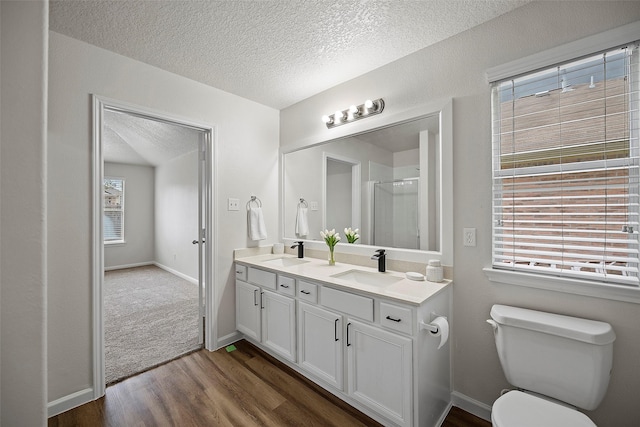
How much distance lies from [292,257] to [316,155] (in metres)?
1.05

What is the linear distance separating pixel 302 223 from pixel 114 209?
504 cm

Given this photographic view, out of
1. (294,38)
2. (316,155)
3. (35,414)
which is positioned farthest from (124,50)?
(35,414)

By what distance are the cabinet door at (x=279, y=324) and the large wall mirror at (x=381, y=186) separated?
28.9 inches

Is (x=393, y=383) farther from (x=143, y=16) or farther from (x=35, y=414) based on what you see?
(x=143, y=16)

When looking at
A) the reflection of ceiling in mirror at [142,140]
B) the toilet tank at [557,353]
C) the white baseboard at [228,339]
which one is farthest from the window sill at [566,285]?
the reflection of ceiling in mirror at [142,140]

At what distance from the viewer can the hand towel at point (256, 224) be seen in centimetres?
270

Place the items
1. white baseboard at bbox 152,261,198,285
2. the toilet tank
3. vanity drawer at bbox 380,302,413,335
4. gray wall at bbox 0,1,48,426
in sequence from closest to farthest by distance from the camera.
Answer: gray wall at bbox 0,1,48,426, the toilet tank, vanity drawer at bbox 380,302,413,335, white baseboard at bbox 152,261,198,285

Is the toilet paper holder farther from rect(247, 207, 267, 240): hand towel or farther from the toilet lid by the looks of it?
→ rect(247, 207, 267, 240): hand towel

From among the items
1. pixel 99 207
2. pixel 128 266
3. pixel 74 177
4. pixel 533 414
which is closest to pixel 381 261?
pixel 533 414

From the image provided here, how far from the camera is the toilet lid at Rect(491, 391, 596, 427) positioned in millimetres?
1069

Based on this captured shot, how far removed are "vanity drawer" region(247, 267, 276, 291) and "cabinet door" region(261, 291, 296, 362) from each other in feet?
0.22

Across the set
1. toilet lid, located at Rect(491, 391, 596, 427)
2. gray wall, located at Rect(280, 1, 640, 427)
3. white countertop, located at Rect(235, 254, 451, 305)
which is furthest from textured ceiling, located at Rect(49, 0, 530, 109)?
toilet lid, located at Rect(491, 391, 596, 427)

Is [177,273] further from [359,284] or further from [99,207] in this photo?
[359,284]

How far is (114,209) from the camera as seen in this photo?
5.70m
